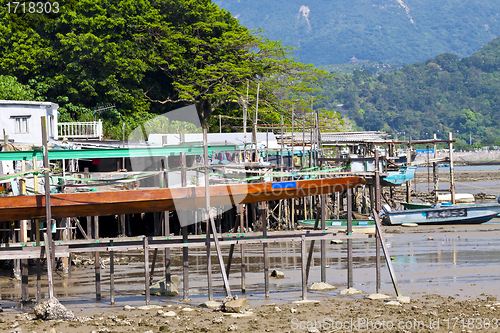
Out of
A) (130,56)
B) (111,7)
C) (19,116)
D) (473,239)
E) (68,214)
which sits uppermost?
(111,7)

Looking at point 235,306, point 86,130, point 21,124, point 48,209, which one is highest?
point 21,124

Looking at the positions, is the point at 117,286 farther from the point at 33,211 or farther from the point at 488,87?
the point at 488,87

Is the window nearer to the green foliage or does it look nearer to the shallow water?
the green foliage

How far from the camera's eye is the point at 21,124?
24.8 m

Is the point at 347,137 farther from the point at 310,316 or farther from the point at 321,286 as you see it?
the point at 310,316

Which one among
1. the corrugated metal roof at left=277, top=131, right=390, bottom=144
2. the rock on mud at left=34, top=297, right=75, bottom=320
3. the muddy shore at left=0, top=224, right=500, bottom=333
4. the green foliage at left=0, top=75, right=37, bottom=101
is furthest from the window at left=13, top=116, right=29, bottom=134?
the rock on mud at left=34, top=297, right=75, bottom=320

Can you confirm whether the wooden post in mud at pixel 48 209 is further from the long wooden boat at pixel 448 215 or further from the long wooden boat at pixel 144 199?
the long wooden boat at pixel 448 215

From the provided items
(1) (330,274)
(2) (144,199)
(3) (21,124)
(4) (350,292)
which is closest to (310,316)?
(4) (350,292)

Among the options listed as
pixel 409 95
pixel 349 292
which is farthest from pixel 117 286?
pixel 409 95

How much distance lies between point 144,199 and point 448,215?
18.9 metres

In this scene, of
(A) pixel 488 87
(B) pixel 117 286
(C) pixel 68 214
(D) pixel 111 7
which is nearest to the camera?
(C) pixel 68 214

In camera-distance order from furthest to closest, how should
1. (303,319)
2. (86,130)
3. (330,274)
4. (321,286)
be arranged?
(86,130) < (330,274) < (321,286) < (303,319)

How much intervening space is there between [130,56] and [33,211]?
28611 millimetres

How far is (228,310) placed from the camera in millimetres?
11656
